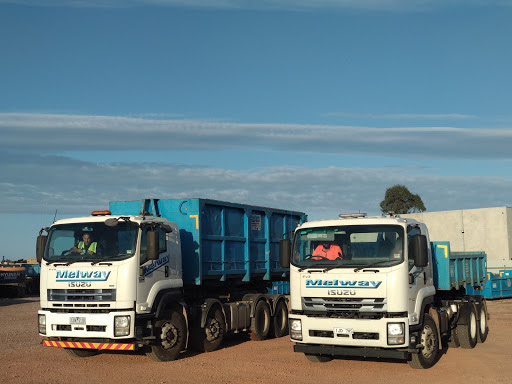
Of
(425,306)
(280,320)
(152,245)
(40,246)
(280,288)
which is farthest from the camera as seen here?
(280,288)

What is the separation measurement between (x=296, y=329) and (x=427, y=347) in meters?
2.29

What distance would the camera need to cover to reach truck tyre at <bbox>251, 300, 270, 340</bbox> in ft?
49.4

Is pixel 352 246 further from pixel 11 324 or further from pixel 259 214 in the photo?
pixel 11 324

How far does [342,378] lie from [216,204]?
5008 mm

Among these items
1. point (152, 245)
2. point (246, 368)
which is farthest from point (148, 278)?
point (246, 368)

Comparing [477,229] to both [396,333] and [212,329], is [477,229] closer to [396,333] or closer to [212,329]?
[212,329]

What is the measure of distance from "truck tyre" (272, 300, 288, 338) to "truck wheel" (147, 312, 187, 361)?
3921 mm

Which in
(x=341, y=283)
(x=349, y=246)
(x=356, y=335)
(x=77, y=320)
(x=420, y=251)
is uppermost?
(x=349, y=246)

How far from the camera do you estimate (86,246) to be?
11.5m

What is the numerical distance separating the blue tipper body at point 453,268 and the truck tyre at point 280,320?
459 centimetres

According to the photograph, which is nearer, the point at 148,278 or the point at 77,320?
the point at 77,320

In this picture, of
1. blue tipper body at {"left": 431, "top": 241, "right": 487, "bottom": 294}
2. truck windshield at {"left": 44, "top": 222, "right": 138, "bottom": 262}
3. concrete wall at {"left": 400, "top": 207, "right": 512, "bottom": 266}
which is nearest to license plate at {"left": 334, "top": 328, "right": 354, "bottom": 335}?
blue tipper body at {"left": 431, "top": 241, "right": 487, "bottom": 294}

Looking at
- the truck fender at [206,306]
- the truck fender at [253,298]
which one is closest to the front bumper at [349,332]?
the truck fender at [206,306]

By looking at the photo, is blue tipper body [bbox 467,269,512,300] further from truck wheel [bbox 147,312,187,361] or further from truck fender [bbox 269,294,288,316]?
truck wheel [bbox 147,312,187,361]
